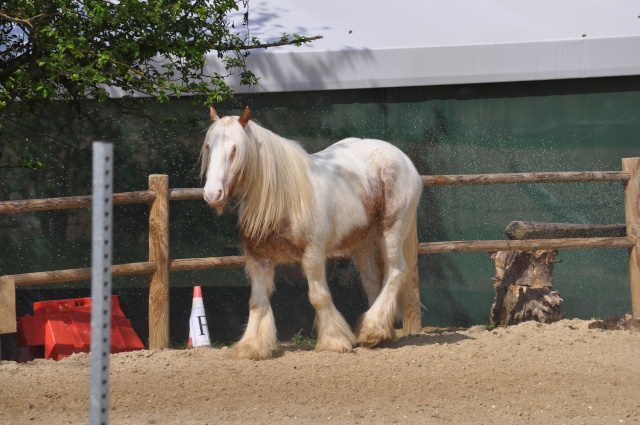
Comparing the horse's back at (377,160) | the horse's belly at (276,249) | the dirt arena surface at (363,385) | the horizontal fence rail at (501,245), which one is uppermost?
the horse's back at (377,160)

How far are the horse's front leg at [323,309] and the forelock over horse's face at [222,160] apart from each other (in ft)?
2.33

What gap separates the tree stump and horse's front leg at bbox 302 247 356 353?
2271 mm

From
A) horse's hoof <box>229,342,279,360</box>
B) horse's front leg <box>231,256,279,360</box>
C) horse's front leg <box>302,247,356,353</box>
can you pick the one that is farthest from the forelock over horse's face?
horse's hoof <box>229,342,279,360</box>

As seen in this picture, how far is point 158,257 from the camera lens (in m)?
6.48

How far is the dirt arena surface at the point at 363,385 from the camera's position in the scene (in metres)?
4.61

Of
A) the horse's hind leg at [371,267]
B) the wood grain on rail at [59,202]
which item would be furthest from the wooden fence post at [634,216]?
the wood grain on rail at [59,202]

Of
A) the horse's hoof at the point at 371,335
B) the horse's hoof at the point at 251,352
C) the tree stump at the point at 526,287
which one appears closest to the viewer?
the horse's hoof at the point at 251,352

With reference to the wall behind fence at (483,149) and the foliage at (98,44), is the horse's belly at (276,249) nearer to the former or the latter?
the foliage at (98,44)

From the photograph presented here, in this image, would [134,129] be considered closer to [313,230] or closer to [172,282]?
[172,282]

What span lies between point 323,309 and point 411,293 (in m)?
1.09

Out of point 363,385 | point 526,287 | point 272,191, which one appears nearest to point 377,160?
point 272,191

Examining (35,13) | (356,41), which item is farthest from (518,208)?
(35,13)

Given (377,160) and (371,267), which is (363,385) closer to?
(371,267)

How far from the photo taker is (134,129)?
7715mm
